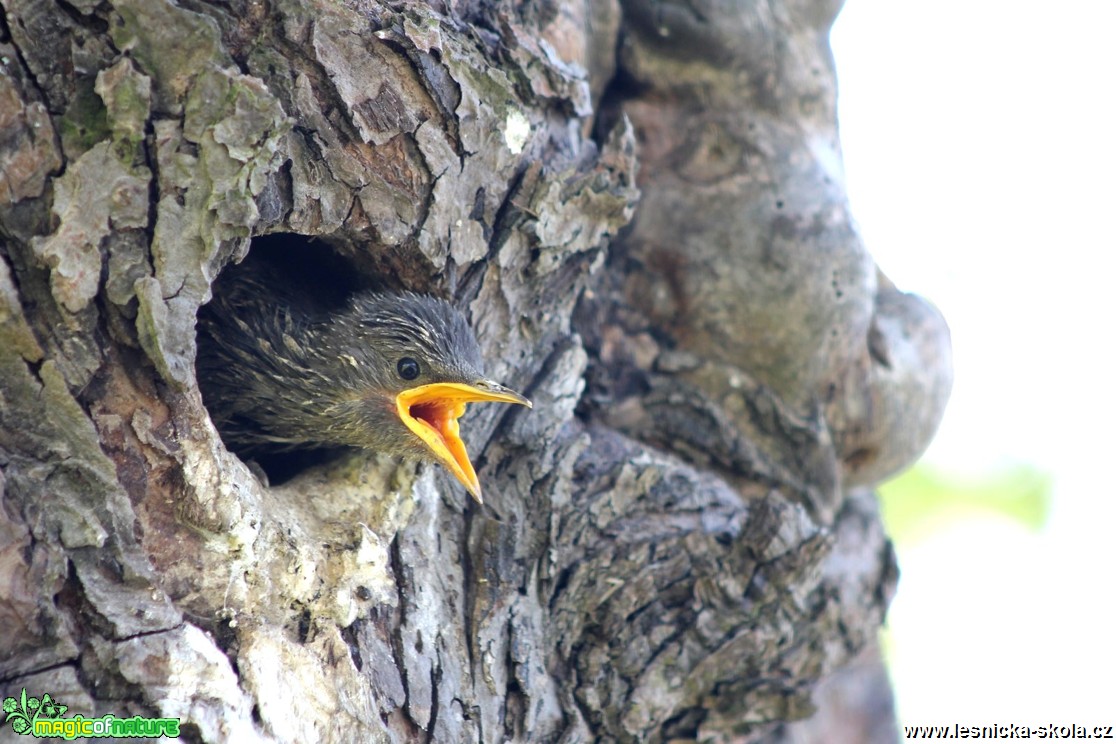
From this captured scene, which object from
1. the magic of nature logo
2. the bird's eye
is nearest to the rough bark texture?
the magic of nature logo

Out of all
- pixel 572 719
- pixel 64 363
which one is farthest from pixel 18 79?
pixel 572 719

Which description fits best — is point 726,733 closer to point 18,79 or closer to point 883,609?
point 883,609

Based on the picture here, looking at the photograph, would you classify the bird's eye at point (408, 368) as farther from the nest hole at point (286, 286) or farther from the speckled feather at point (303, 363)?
the nest hole at point (286, 286)

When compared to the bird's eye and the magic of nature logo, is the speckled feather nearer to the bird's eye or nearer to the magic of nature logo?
the bird's eye

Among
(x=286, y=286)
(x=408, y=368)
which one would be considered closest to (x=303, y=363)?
(x=286, y=286)

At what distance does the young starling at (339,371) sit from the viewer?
2.99 metres

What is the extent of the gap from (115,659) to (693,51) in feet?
9.66

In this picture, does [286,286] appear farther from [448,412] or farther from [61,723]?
[61,723]

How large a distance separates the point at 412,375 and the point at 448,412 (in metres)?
0.15

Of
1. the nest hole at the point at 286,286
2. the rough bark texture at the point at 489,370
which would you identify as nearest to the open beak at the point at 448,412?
the rough bark texture at the point at 489,370

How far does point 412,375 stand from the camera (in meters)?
3.15

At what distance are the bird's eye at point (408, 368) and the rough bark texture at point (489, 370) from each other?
0.73ft

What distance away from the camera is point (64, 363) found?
2.23 m

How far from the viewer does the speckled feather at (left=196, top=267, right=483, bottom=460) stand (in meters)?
3.06
